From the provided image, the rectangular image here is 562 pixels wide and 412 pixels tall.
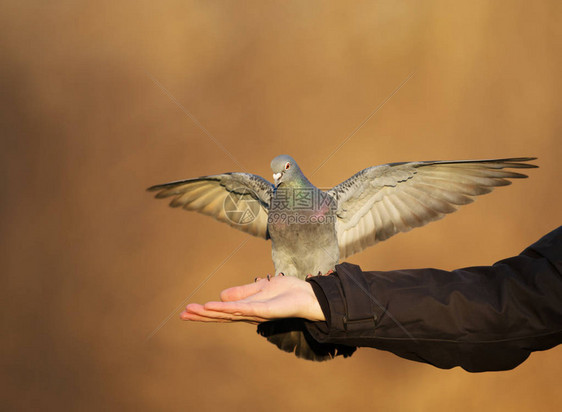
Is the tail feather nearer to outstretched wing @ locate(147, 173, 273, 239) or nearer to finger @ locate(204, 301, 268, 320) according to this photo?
outstretched wing @ locate(147, 173, 273, 239)

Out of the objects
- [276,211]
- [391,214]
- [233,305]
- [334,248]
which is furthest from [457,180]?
[233,305]

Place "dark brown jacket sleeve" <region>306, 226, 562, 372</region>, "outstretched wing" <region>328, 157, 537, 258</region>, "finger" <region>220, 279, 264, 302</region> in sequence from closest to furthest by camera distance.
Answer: "dark brown jacket sleeve" <region>306, 226, 562, 372</region> < "finger" <region>220, 279, 264, 302</region> < "outstretched wing" <region>328, 157, 537, 258</region>

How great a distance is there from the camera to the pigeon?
4.69 feet

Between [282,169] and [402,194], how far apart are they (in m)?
0.44

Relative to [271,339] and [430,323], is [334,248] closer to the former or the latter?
[271,339]

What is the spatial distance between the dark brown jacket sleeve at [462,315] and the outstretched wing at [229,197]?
2.68 feet

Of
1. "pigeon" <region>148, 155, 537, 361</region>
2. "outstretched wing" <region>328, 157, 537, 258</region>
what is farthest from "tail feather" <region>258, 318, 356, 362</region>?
"outstretched wing" <region>328, 157, 537, 258</region>

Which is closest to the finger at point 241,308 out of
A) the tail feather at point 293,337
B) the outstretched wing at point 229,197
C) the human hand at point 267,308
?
the human hand at point 267,308

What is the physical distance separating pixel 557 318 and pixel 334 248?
2.69 feet

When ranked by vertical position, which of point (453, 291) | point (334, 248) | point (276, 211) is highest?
point (276, 211)

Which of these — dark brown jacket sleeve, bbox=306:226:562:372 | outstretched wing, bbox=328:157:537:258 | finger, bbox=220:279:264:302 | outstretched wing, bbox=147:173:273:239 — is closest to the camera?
dark brown jacket sleeve, bbox=306:226:562:372

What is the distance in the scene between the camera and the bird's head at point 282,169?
1455 mm

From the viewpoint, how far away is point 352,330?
0.80 m

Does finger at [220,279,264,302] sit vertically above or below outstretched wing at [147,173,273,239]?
below
